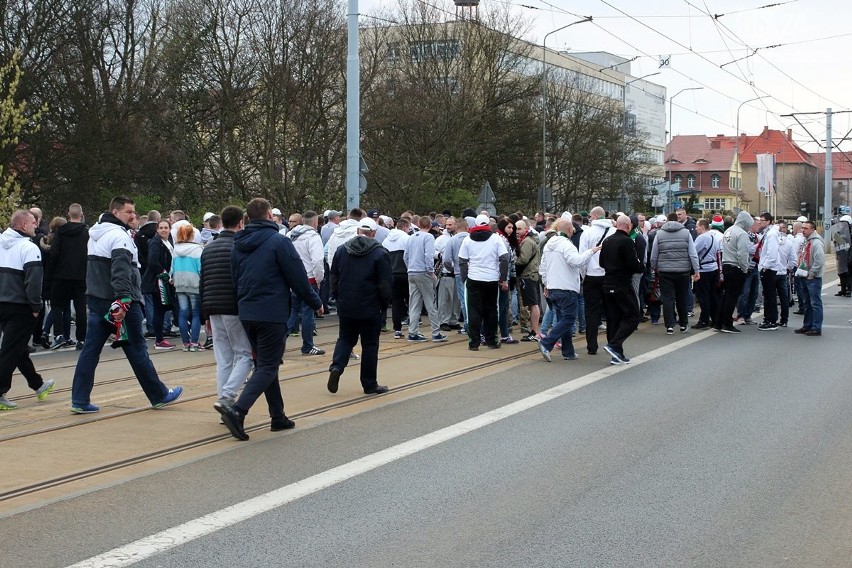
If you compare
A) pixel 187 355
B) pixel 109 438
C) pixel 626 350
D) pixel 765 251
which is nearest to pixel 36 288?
pixel 109 438

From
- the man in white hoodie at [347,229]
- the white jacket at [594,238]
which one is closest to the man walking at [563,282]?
the white jacket at [594,238]

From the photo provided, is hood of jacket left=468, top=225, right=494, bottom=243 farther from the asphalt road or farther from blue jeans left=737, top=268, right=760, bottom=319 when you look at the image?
blue jeans left=737, top=268, right=760, bottom=319

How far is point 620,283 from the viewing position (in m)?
13.3

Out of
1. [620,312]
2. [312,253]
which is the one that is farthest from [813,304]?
[312,253]

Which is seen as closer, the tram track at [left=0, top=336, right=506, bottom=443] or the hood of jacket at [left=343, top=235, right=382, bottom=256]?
the tram track at [left=0, top=336, right=506, bottom=443]

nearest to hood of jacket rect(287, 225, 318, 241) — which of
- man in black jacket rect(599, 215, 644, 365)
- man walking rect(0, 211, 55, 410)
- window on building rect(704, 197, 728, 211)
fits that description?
man in black jacket rect(599, 215, 644, 365)

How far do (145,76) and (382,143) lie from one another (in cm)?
852

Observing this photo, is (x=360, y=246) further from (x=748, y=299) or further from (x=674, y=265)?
(x=748, y=299)

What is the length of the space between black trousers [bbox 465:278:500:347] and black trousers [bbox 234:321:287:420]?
612 centimetres

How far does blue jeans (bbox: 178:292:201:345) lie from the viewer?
15070 mm

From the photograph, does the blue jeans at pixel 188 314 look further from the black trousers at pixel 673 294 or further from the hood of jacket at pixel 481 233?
the black trousers at pixel 673 294

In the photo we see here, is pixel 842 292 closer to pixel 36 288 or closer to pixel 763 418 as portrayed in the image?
pixel 763 418

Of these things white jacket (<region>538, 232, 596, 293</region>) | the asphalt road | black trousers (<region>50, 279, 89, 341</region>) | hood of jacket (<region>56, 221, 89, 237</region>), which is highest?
hood of jacket (<region>56, 221, 89, 237</region>)

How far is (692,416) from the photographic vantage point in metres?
9.58
